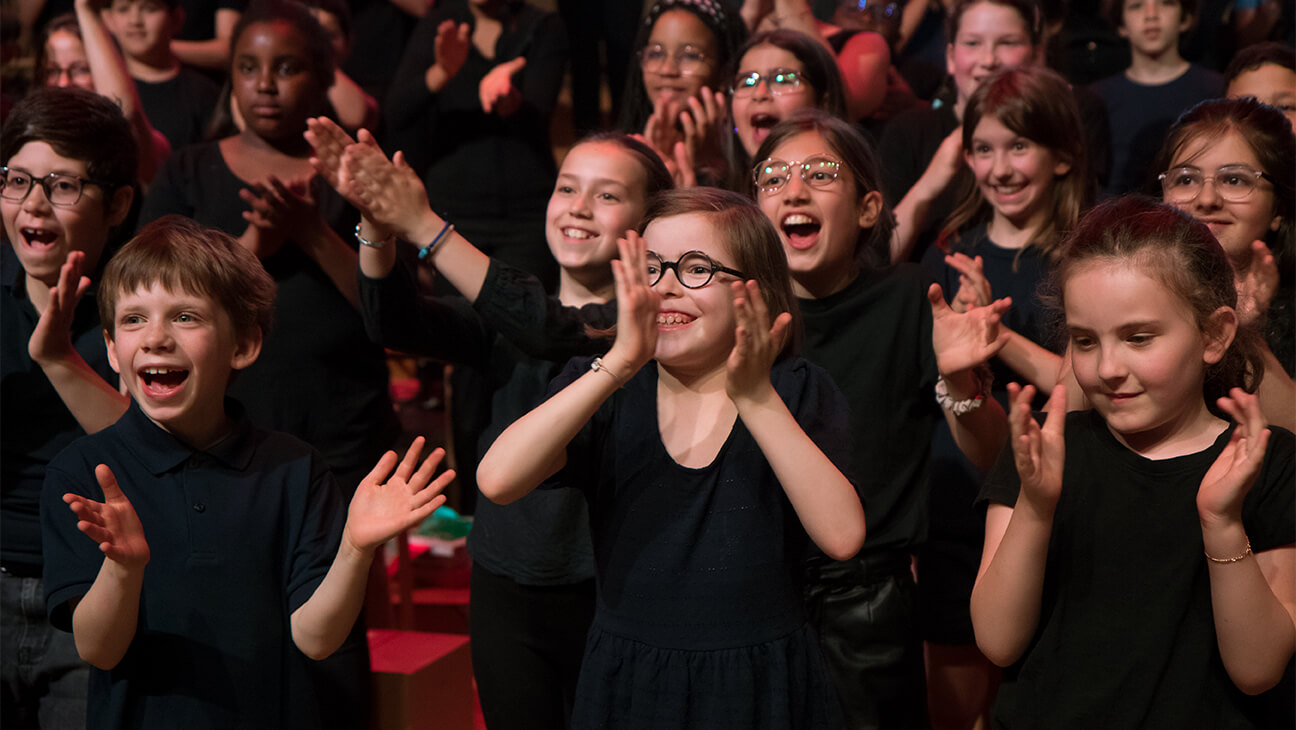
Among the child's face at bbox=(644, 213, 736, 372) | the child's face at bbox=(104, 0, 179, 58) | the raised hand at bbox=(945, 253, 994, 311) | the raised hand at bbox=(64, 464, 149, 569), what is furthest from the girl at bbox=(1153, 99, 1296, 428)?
the child's face at bbox=(104, 0, 179, 58)

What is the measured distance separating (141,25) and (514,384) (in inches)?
85.7

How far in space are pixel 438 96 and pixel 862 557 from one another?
224 centimetres

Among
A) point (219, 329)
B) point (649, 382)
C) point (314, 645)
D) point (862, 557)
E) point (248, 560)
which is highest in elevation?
point (219, 329)

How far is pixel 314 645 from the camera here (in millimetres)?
1682

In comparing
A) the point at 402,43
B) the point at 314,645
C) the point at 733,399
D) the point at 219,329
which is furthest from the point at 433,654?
the point at 402,43

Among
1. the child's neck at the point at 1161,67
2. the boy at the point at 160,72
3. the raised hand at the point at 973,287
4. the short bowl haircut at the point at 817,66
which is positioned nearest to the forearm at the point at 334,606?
A: the raised hand at the point at 973,287

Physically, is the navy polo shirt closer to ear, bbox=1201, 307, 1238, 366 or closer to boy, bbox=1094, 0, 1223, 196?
ear, bbox=1201, 307, 1238, 366

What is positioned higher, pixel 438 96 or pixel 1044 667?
pixel 438 96

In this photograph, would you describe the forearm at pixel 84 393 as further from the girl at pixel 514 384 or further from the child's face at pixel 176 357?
the girl at pixel 514 384

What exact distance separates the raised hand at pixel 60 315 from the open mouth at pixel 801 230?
1.21 metres

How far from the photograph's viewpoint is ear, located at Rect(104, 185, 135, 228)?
234 cm

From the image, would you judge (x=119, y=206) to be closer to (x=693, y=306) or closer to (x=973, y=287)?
(x=693, y=306)

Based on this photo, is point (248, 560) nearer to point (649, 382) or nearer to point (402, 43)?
point (649, 382)

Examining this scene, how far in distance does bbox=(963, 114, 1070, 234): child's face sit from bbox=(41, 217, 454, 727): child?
1.48 m
